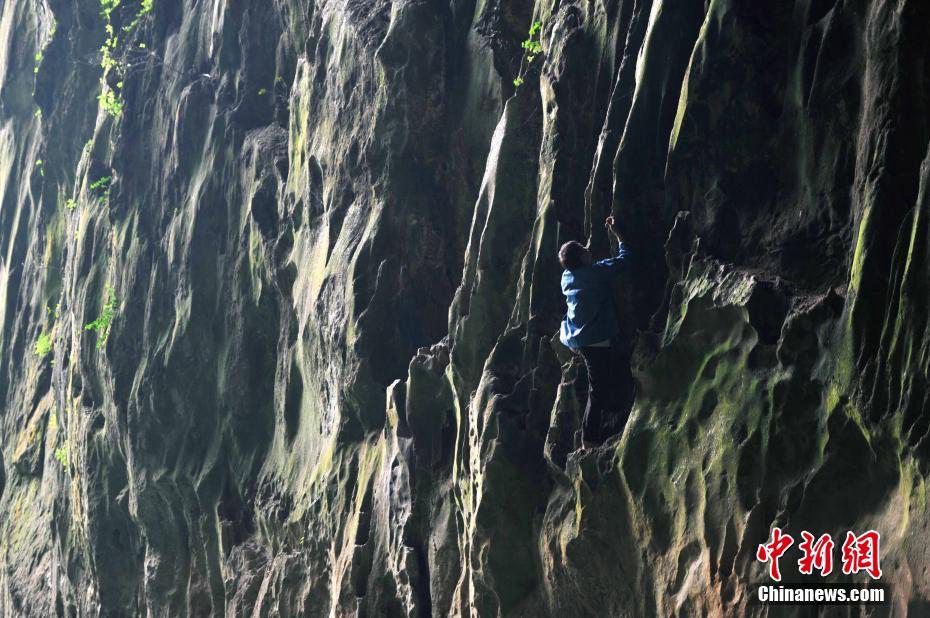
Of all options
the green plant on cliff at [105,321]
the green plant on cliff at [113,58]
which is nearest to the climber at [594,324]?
the green plant on cliff at [105,321]

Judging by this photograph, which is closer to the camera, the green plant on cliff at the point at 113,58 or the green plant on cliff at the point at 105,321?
the green plant on cliff at the point at 105,321

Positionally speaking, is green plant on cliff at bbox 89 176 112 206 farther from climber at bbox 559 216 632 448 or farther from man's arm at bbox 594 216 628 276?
man's arm at bbox 594 216 628 276

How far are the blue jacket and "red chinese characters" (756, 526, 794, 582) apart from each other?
1.98 meters

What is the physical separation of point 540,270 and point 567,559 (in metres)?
2.47

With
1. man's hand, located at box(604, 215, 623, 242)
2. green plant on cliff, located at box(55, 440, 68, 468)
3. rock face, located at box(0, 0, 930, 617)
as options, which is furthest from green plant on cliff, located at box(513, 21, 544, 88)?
green plant on cliff, located at box(55, 440, 68, 468)

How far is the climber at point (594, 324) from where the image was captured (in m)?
7.98

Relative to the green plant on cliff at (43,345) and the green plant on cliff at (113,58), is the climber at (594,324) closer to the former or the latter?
the green plant on cliff at (113,58)

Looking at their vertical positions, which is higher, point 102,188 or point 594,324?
point 102,188

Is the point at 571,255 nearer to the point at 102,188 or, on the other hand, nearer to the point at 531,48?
the point at 531,48

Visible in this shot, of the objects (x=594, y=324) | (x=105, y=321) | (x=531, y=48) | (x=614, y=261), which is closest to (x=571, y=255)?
(x=614, y=261)

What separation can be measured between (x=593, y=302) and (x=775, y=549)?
2284 millimetres

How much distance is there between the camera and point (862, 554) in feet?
20.4

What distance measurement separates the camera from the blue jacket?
797cm

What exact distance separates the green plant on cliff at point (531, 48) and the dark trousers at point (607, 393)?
3.20 meters
